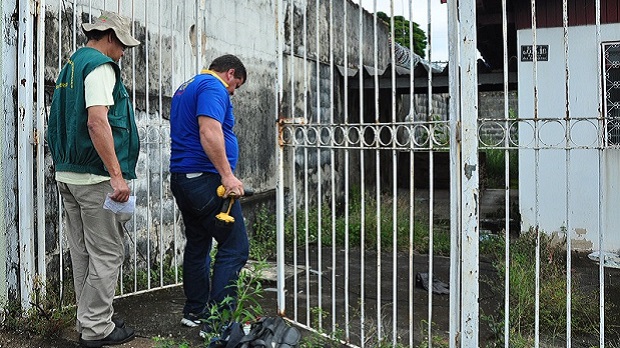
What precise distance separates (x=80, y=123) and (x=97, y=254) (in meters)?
0.79

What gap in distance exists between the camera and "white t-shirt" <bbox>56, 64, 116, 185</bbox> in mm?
3668

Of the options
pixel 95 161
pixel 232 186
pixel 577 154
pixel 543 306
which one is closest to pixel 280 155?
pixel 232 186

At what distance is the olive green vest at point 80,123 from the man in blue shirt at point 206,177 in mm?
344

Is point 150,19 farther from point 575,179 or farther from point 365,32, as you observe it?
point 365,32

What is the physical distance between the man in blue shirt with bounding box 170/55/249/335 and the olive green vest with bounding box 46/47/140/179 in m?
0.34

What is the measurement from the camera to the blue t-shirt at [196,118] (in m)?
3.94

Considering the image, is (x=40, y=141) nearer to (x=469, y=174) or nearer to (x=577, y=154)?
(x=469, y=174)

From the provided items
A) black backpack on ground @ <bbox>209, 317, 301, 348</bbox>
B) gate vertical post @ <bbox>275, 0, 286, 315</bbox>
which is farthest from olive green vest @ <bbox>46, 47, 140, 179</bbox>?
black backpack on ground @ <bbox>209, 317, 301, 348</bbox>

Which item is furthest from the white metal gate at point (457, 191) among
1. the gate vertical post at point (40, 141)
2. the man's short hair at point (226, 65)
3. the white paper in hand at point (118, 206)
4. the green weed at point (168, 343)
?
the gate vertical post at point (40, 141)

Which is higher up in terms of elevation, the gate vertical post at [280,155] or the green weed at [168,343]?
the gate vertical post at [280,155]

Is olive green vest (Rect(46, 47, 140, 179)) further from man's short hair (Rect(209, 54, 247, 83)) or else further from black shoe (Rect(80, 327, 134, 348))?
black shoe (Rect(80, 327, 134, 348))

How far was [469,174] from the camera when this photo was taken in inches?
125

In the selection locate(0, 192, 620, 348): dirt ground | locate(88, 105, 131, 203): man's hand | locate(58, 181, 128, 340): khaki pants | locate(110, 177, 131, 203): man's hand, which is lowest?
locate(0, 192, 620, 348): dirt ground

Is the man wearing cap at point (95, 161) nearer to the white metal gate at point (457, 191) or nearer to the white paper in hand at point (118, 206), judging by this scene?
the white paper in hand at point (118, 206)
